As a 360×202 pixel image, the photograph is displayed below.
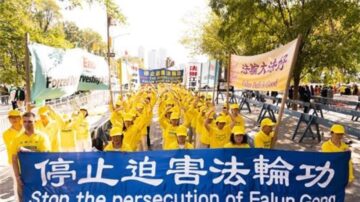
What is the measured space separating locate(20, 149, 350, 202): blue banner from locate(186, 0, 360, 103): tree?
1325 centimetres

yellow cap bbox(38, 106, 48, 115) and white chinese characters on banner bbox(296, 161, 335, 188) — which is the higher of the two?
yellow cap bbox(38, 106, 48, 115)

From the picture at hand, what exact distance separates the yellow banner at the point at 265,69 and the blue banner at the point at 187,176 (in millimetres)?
1463

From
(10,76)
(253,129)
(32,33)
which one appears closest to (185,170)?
(32,33)

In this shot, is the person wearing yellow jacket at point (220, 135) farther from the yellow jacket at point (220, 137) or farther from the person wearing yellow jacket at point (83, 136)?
the person wearing yellow jacket at point (83, 136)

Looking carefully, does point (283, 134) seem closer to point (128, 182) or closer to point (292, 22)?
point (292, 22)

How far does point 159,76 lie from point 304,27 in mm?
11263

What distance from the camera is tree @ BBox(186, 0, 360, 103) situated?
666 inches

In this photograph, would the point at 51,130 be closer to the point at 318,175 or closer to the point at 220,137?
the point at 220,137

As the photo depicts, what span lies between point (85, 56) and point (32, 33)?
5243mm

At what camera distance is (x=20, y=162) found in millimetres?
4785

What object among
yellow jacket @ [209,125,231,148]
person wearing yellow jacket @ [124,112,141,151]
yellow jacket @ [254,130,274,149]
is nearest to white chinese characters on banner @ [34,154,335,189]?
yellow jacket @ [254,130,274,149]

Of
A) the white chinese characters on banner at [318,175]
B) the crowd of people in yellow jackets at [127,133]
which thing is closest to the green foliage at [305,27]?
the crowd of people in yellow jackets at [127,133]

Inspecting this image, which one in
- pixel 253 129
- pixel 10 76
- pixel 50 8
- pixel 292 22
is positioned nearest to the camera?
pixel 10 76

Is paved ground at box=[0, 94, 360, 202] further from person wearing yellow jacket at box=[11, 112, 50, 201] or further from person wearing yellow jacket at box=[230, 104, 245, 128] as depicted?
person wearing yellow jacket at box=[230, 104, 245, 128]
